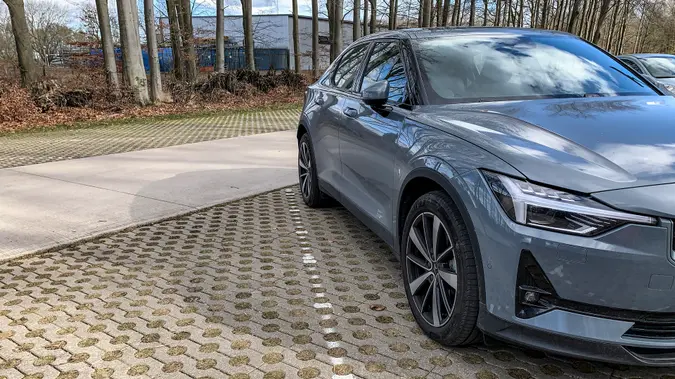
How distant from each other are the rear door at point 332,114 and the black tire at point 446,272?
1.51 metres

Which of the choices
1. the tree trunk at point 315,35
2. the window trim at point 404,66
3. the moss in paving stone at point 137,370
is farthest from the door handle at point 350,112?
the tree trunk at point 315,35

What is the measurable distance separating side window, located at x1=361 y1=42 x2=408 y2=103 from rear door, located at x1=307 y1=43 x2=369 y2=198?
0.81ft

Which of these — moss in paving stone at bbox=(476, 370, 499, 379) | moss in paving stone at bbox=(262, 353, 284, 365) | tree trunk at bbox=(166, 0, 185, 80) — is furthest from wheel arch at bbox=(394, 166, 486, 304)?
tree trunk at bbox=(166, 0, 185, 80)

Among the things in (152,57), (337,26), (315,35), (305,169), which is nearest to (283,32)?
(315,35)

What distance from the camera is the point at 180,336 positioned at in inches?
119

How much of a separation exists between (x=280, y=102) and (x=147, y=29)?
563cm

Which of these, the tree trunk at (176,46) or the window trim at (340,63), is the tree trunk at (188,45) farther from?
the window trim at (340,63)

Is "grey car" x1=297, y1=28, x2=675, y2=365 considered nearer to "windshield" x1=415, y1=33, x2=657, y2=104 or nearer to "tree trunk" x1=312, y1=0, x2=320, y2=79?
"windshield" x1=415, y1=33, x2=657, y2=104

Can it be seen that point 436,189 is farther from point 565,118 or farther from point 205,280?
point 205,280

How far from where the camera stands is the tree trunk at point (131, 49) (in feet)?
54.0

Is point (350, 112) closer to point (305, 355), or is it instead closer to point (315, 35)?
point (305, 355)

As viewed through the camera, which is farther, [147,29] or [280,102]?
[280,102]

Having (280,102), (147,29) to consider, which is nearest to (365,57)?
(147,29)

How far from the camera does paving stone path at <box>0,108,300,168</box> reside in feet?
31.1
